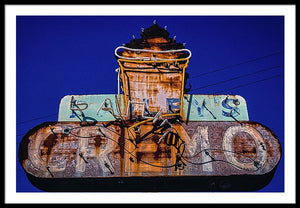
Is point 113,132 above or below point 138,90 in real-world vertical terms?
below

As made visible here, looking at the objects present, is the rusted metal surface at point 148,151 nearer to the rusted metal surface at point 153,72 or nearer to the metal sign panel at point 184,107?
the metal sign panel at point 184,107

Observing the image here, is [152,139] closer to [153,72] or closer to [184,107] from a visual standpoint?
[184,107]

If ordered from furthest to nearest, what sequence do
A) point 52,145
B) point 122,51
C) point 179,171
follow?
point 122,51 → point 52,145 → point 179,171

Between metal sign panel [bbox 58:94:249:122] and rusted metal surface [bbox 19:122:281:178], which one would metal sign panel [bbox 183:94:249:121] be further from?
rusted metal surface [bbox 19:122:281:178]

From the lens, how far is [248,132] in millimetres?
16422

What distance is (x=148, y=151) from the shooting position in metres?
15.5

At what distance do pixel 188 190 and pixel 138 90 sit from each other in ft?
16.1

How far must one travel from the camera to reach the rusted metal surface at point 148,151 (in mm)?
15133

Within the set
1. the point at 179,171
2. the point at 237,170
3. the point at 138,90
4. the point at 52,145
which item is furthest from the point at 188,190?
the point at 52,145

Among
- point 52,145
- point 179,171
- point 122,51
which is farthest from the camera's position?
point 122,51

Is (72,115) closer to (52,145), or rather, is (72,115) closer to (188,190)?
(52,145)

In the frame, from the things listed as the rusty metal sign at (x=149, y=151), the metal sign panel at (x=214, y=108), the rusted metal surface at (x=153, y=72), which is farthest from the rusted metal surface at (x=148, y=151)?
the rusted metal surface at (x=153, y=72)

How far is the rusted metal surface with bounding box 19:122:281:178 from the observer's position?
49.6 ft

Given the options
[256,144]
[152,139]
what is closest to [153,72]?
[152,139]
